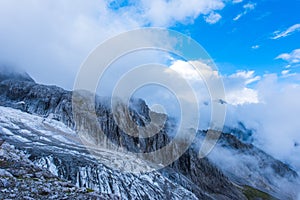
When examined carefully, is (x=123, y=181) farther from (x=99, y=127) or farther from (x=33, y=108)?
(x=33, y=108)

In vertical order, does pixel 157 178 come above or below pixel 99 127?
below

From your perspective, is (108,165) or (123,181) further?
(108,165)

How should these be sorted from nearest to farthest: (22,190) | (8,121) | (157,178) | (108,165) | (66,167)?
(22,190)
(66,167)
(108,165)
(157,178)
(8,121)

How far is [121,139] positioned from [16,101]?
248ft

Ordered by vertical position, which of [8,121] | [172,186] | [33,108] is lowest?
[172,186]

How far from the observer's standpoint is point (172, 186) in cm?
9506

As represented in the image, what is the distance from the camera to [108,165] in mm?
81125

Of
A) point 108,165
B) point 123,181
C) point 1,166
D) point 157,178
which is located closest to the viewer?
point 1,166

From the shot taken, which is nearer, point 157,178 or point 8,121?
point 157,178

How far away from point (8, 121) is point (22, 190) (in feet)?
313

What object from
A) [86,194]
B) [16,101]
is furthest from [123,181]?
[16,101]

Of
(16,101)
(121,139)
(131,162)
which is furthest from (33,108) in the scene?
(131,162)

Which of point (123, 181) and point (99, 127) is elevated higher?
point (99, 127)

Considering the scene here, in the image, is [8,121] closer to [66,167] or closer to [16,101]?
[66,167]
